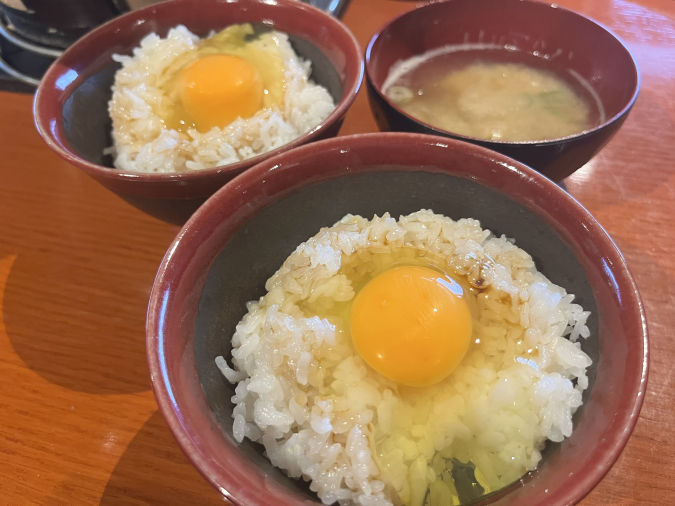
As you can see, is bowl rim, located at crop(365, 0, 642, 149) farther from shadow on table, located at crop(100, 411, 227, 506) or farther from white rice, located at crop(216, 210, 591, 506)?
shadow on table, located at crop(100, 411, 227, 506)

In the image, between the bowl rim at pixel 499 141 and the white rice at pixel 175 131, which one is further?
the white rice at pixel 175 131

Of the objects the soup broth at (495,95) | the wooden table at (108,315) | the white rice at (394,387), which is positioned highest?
the soup broth at (495,95)

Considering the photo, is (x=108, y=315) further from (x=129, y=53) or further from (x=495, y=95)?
(x=495, y=95)

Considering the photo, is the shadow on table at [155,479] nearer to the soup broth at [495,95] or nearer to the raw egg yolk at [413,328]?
the raw egg yolk at [413,328]

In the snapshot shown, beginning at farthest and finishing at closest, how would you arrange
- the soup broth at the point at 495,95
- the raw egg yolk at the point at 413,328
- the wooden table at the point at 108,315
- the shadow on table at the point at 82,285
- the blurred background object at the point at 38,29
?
the blurred background object at the point at 38,29 < the soup broth at the point at 495,95 < the shadow on table at the point at 82,285 < the wooden table at the point at 108,315 < the raw egg yolk at the point at 413,328

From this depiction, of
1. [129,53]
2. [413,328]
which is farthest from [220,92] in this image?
[413,328]

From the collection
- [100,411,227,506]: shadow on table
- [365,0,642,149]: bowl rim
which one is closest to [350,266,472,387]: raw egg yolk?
[365,0,642,149]: bowl rim

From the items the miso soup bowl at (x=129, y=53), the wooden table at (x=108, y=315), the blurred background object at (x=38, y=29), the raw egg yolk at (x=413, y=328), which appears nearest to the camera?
the raw egg yolk at (x=413, y=328)

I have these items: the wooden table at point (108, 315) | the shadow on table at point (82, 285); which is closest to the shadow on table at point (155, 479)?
the wooden table at point (108, 315)
